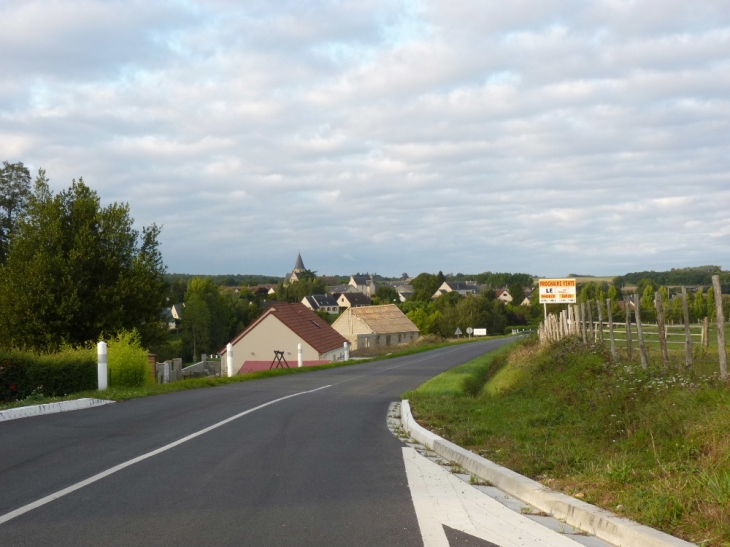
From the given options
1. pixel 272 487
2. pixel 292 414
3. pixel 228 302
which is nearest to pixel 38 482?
pixel 272 487

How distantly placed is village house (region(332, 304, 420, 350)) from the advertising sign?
34475 mm

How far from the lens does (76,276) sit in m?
28.5

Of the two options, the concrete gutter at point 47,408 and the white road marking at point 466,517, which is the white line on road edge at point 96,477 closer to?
the white road marking at point 466,517

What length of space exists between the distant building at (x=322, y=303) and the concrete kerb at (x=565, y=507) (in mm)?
152027

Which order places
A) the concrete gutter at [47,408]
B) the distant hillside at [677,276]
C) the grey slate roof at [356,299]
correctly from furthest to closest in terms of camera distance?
the grey slate roof at [356,299]
the distant hillside at [677,276]
the concrete gutter at [47,408]

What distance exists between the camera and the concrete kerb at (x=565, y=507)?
500cm

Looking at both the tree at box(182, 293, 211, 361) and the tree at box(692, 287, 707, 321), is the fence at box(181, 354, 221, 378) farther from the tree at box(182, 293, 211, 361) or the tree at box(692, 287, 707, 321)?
the tree at box(692, 287, 707, 321)

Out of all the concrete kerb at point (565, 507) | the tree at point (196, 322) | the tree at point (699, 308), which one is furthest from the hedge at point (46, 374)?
the tree at point (196, 322)

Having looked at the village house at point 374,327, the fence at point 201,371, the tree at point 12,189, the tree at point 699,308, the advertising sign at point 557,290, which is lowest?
the fence at point 201,371

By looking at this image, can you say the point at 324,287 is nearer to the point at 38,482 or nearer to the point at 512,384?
the point at 512,384

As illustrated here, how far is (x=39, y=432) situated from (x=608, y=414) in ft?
26.8

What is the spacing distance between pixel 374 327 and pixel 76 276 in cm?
5657

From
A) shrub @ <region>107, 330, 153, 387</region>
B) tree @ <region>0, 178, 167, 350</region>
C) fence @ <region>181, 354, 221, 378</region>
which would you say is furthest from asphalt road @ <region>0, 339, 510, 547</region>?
fence @ <region>181, 354, 221, 378</region>

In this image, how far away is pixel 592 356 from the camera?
62.3ft
